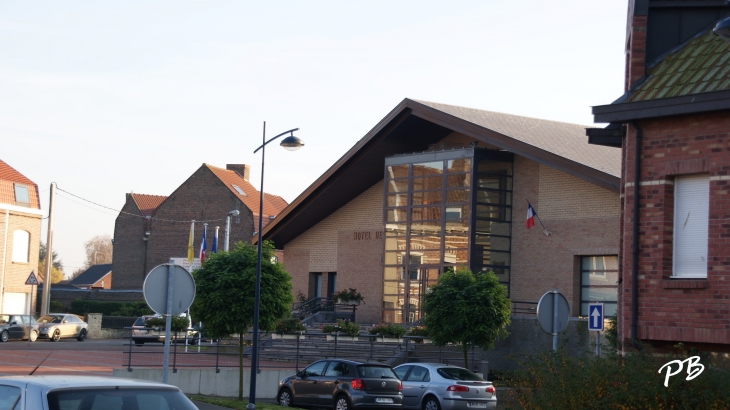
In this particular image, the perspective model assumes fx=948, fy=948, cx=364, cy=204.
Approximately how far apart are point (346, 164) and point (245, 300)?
58.2 feet

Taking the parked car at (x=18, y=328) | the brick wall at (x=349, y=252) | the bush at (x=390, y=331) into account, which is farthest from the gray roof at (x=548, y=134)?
the parked car at (x=18, y=328)

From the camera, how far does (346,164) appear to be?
40469 mm

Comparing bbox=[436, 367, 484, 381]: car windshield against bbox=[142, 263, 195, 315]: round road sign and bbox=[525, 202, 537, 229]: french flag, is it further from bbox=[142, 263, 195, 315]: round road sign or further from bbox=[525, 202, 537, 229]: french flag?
bbox=[525, 202, 537, 229]: french flag

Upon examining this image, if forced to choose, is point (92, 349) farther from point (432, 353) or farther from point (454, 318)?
point (454, 318)

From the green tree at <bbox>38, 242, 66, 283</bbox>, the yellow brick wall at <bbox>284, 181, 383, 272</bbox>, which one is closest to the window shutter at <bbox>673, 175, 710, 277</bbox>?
the yellow brick wall at <bbox>284, 181, 383, 272</bbox>

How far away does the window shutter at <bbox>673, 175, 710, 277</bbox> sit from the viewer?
14.3 meters

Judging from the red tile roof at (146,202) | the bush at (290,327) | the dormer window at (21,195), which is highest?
the red tile roof at (146,202)

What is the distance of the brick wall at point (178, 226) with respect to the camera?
67875mm

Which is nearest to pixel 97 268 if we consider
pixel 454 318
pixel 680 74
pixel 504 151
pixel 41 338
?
pixel 41 338

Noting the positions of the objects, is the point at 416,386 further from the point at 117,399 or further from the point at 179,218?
the point at 179,218

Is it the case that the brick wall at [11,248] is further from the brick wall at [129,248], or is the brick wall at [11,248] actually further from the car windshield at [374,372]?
the car windshield at [374,372]

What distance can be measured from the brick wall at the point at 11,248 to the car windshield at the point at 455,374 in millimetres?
36956

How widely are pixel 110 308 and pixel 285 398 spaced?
42502 mm

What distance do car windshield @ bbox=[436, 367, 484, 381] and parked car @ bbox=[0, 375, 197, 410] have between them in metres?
14.9
